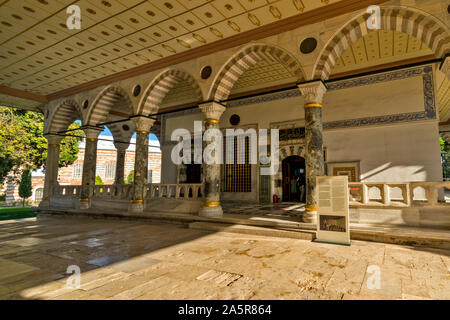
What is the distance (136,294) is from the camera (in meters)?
2.00

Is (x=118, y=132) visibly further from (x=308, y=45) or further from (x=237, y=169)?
(x=308, y=45)

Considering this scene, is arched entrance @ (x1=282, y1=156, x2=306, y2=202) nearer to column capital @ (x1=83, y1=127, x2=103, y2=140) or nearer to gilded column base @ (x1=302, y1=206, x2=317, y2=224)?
gilded column base @ (x1=302, y1=206, x2=317, y2=224)

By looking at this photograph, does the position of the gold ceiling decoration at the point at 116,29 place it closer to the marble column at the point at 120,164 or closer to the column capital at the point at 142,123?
the column capital at the point at 142,123

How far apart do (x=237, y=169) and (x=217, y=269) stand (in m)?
6.91

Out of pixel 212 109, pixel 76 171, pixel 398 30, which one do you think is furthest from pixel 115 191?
pixel 76 171

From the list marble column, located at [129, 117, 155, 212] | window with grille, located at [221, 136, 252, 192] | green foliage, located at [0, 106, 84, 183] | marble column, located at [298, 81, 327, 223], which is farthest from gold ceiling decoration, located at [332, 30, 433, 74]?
green foliage, located at [0, 106, 84, 183]

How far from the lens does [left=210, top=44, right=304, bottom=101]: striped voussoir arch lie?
5129mm

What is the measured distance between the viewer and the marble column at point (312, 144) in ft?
15.2

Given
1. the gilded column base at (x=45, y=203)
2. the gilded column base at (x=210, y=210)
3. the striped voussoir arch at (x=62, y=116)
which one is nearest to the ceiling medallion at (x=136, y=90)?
the striped voussoir arch at (x=62, y=116)

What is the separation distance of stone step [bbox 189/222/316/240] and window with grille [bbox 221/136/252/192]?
4.16m

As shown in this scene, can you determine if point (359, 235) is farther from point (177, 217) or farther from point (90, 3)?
point (90, 3)

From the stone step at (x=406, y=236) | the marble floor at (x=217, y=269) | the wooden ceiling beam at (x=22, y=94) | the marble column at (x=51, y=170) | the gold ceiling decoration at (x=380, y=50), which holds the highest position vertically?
the gold ceiling decoration at (x=380, y=50)

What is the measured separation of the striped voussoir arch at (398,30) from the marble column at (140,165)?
4.92 m
